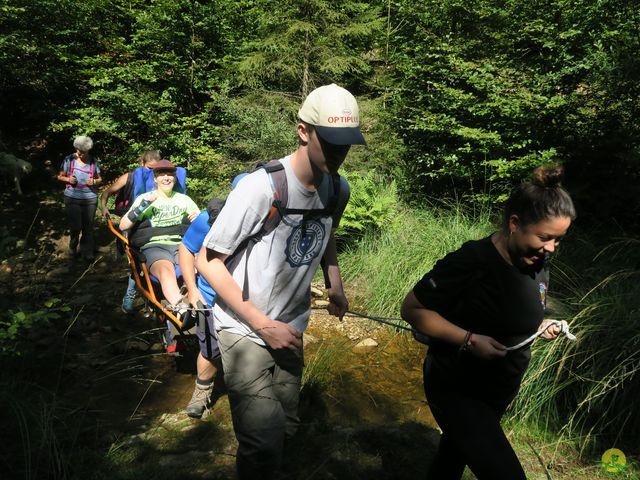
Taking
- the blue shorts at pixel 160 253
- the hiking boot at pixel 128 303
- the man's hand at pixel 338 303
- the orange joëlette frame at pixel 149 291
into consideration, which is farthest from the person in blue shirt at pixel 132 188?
the man's hand at pixel 338 303

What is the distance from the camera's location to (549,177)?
6.30 ft

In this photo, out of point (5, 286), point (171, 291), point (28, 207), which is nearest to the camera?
point (171, 291)

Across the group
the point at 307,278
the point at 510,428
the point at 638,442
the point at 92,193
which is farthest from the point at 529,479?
the point at 92,193

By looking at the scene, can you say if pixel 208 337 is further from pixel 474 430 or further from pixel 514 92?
pixel 514 92

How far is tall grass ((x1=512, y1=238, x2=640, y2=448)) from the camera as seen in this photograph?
345cm

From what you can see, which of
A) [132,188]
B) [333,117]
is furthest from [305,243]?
[132,188]

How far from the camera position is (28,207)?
1023 centimetres

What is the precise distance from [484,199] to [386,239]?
5.93ft

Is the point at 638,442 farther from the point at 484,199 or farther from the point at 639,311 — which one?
the point at 484,199

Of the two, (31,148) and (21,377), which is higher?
(31,148)

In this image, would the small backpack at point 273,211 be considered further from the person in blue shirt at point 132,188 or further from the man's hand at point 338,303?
the person in blue shirt at point 132,188

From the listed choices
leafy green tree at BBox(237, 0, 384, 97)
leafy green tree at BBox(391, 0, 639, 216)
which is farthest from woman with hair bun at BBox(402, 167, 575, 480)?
leafy green tree at BBox(237, 0, 384, 97)
